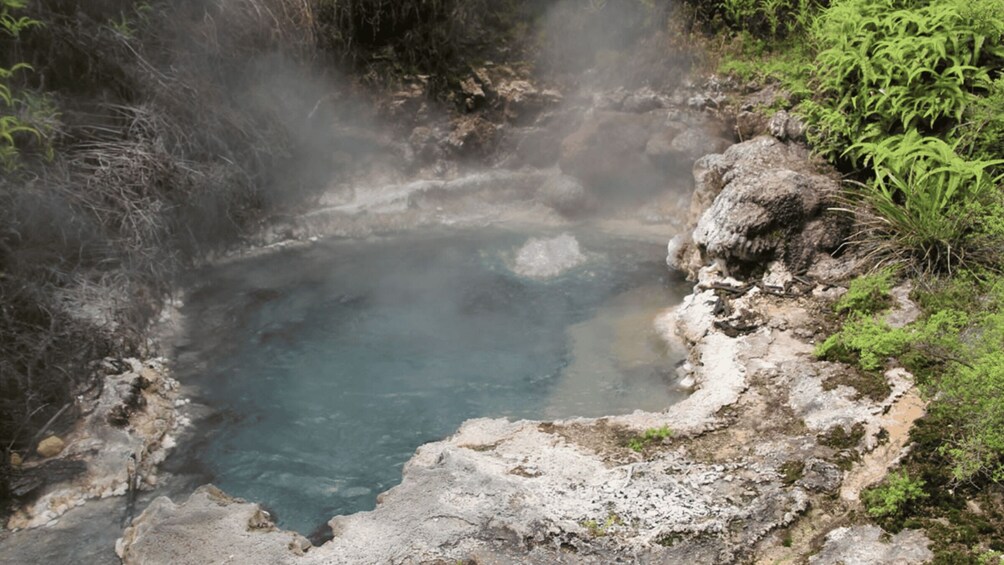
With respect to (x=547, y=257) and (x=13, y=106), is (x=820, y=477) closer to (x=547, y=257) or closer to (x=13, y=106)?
(x=547, y=257)

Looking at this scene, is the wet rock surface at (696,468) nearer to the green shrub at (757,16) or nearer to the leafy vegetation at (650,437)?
the leafy vegetation at (650,437)

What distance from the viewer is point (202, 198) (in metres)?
9.79

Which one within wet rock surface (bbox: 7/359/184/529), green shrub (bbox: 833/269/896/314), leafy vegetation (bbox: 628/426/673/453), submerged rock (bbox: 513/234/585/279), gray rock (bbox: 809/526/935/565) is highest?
green shrub (bbox: 833/269/896/314)

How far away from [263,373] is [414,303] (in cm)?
216

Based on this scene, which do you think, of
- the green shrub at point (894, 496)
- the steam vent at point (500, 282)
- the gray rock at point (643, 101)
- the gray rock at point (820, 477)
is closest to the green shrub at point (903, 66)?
the steam vent at point (500, 282)

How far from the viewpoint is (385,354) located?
8.52 meters

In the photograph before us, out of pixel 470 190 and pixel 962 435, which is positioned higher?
pixel 962 435

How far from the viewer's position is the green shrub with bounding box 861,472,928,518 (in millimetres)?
4715

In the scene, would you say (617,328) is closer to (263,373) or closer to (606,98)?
(263,373)

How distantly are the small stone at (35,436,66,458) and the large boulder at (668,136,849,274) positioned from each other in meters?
7.01

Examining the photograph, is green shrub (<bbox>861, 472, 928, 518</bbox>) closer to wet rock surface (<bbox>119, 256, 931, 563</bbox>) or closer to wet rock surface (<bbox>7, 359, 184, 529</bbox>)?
wet rock surface (<bbox>119, 256, 931, 563</bbox>)

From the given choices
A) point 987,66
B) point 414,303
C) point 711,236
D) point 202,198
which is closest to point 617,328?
point 711,236

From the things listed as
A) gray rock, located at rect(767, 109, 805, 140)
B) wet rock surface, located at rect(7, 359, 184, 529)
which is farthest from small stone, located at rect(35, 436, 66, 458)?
gray rock, located at rect(767, 109, 805, 140)

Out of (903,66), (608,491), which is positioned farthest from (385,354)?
(903,66)
